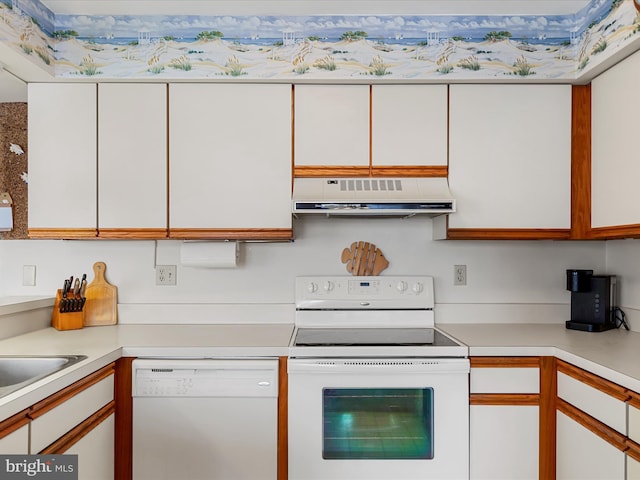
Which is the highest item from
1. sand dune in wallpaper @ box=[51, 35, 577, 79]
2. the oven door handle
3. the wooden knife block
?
sand dune in wallpaper @ box=[51, 35, 577, 79]

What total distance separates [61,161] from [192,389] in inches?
51.0

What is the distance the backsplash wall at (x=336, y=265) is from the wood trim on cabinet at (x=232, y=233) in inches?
12.7

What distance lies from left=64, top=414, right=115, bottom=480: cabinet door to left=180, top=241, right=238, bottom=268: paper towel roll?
2.65 feet

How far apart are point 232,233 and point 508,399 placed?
1.46 meters

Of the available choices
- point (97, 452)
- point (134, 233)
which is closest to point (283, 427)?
point (97, 452)

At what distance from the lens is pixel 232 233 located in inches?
85.3

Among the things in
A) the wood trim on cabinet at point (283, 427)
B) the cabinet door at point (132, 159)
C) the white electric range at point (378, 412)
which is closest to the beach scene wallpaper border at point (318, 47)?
the cabinet door at point (132, 159)

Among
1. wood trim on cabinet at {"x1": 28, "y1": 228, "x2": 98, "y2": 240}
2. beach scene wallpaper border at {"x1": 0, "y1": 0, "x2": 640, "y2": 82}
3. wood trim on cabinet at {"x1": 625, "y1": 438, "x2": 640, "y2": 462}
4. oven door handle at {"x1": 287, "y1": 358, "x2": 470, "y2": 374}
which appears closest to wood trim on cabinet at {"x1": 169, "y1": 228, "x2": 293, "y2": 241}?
wood trim on cabinet at {"x1": 28, "y1": 228, "x2": 98, "y2": 240}

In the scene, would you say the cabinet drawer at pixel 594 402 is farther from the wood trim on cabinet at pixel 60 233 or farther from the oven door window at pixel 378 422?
the wood trim on cabinet at pixel 60 233

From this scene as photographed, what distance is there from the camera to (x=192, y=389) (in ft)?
6.07

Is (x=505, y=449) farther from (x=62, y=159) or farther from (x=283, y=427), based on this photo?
(x=62, y=159)

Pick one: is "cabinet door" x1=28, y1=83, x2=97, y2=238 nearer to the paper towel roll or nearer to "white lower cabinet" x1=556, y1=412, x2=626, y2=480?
the paper towel roll

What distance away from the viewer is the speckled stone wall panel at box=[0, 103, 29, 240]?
8.05 ft

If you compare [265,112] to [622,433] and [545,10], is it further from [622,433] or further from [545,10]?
[622,433]
